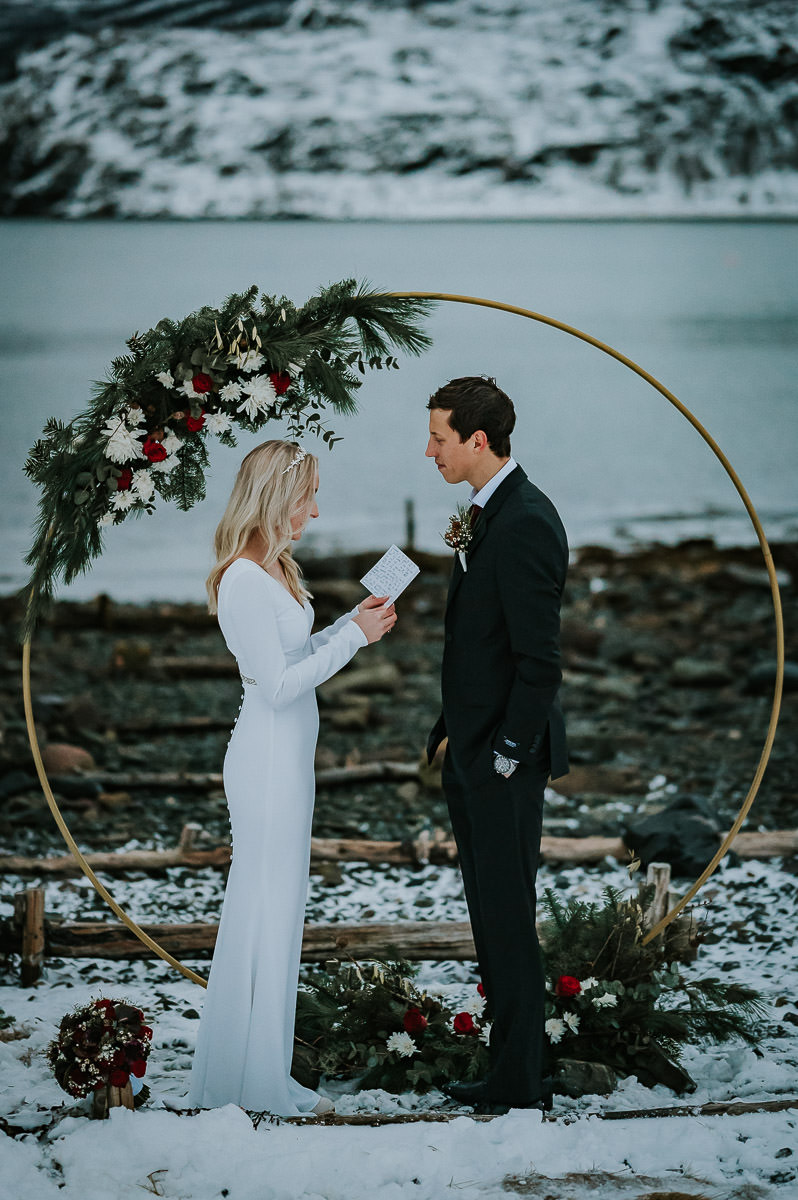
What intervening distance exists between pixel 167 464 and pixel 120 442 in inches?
7.4

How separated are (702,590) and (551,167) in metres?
9.93

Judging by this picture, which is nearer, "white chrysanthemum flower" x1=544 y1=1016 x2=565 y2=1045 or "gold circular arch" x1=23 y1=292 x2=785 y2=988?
"gold circular arch" x1=23 y1=292 x2=785 y2=988

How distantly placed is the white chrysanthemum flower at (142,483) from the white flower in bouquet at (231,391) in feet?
1.24

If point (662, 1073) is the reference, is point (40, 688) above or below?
above

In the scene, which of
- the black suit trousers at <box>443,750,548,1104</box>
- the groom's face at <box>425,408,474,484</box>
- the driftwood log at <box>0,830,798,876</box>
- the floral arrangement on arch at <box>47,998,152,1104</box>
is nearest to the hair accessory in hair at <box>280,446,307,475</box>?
the groom's face at <box>425,408,474,484</box>

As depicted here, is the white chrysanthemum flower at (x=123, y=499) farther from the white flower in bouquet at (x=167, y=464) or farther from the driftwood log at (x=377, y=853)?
the driftwood log at (x=377, y=853)

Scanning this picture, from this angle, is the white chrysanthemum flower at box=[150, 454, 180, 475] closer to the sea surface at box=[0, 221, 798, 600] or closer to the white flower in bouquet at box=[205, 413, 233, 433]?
the white flower in bouquet at box=[205, 413, 233, 433]

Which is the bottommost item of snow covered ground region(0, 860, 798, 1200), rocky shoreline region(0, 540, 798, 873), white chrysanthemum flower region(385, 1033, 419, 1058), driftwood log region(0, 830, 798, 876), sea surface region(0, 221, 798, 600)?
snow covered ground region(0, 860, 798, 1200)

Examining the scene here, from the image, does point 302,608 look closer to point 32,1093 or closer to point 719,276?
point 32,1093

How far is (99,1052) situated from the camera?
12.9 feet

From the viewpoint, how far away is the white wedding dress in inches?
157

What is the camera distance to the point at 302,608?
13.5ft

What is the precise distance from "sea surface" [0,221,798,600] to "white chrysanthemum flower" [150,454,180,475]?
13779 millimetres

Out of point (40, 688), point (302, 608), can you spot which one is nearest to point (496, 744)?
point (302, 608)
